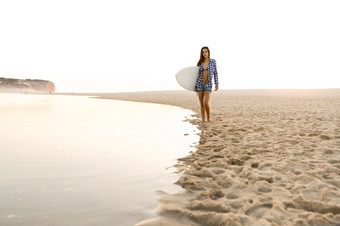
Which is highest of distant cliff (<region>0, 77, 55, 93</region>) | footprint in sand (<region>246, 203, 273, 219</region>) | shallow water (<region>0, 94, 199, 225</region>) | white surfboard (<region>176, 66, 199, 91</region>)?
distant cliff (<region>0, 77, 55, 93</region>)

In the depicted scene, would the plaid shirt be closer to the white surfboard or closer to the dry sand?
the white surfboard

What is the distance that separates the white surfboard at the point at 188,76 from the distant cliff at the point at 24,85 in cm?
11739

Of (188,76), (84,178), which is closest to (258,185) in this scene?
(84,178)

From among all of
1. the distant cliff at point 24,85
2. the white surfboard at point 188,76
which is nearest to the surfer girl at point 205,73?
the white surfboard at point 188,76

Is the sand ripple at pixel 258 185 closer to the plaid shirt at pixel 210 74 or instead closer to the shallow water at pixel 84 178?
the shallow water at pixel 84 178

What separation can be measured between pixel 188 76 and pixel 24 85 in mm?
134966

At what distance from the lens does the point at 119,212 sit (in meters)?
2.83

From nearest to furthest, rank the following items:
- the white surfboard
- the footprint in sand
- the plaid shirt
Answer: the footprint in sand < the plaid shirt < the white surfboard

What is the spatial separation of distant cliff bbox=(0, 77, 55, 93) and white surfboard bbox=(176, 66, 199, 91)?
11739 centimetres

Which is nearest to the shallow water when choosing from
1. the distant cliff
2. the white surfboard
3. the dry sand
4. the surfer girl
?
the dry sand

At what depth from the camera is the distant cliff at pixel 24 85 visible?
122 m

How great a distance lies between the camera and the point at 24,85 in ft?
412

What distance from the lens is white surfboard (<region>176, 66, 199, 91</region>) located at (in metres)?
10.8

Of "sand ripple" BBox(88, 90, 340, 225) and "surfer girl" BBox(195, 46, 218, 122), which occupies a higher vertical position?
"surfer girl" BBox(195, 46, 218, 122)
